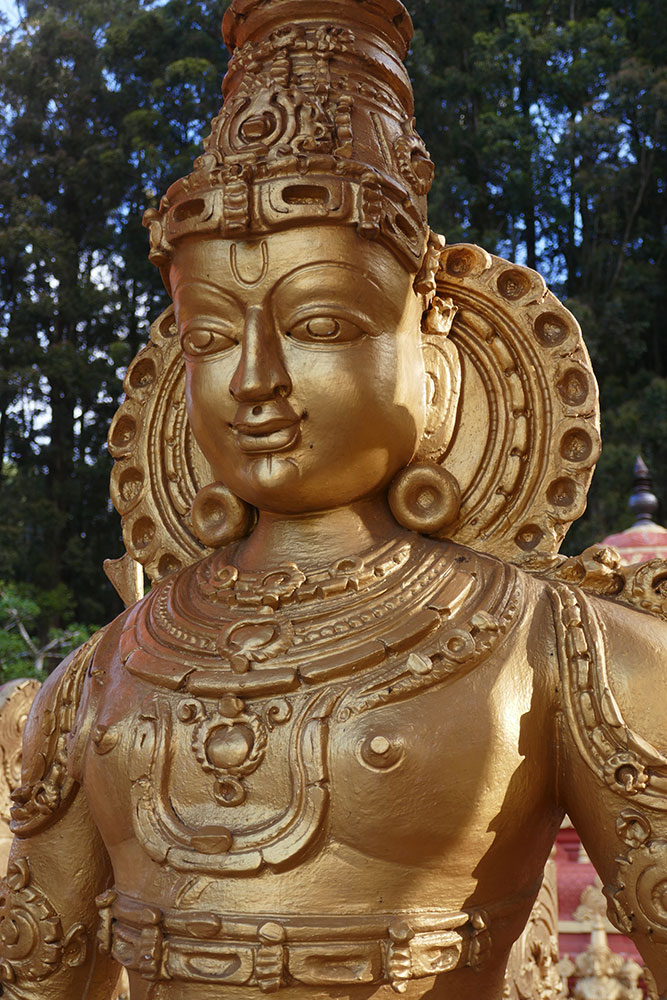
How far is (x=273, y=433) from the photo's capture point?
6.38ft

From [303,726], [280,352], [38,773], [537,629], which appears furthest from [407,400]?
[38,773]

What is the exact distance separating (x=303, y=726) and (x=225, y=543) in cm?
60

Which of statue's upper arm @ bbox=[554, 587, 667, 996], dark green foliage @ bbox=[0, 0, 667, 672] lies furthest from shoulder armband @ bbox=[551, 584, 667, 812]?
dark green foliage @ bbox=[0, 0, 667, 672]

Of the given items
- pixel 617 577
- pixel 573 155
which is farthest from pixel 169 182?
pixel 617 577

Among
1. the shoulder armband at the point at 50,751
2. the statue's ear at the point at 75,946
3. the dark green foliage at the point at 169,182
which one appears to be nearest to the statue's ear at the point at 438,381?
the shoulder armband at the point at 50,751

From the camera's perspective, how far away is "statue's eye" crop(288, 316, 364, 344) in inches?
75.9

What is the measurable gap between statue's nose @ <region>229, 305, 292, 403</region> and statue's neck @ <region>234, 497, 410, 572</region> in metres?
0.29

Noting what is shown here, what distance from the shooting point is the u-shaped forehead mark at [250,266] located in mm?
1948

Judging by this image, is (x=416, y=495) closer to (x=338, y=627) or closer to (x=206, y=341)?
(x=338, y=627)

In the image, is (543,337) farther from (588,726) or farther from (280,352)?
(588,726)

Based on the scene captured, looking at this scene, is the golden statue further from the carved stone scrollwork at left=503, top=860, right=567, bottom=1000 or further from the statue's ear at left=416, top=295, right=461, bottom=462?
the carved stone scrollwork at left=503, top=860, right=567, bottom=1000

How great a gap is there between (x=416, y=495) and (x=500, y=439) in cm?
26

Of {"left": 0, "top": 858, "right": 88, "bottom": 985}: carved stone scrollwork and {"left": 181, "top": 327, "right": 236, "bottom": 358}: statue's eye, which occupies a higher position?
{"left": 181, "top": 327, "right": 236, "bottom": 358}: statue's eye

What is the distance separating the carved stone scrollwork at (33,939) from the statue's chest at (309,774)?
1.40 ft
